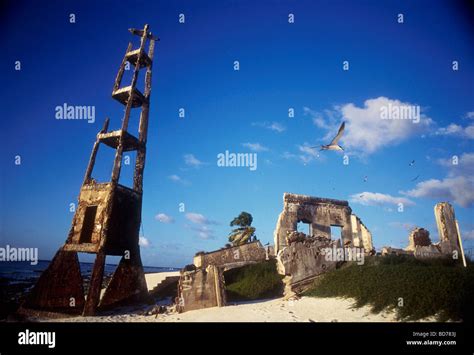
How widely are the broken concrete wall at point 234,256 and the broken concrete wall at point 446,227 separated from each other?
34.2ft

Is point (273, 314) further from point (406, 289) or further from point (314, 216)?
point (314, 216)

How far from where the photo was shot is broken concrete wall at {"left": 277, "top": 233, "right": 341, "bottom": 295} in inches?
398

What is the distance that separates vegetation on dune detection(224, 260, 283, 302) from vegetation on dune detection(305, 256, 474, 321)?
159 centimetres

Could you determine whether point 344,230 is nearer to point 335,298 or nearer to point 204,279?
point 335,298

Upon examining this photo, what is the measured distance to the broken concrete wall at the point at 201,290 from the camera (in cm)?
871

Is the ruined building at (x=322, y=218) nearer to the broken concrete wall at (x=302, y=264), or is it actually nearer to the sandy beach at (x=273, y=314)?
the broken concrete wall at (x=302, y=264)

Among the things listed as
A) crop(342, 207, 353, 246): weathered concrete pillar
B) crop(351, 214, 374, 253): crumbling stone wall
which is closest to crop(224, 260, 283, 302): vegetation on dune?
crop(342, 207, 353, 246): weathered concrete pillar

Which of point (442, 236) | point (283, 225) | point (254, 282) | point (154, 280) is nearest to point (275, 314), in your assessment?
point (254, 282)

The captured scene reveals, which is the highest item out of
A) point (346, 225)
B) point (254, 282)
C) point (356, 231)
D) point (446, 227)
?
point (346, 225)

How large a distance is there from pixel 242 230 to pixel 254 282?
702cm

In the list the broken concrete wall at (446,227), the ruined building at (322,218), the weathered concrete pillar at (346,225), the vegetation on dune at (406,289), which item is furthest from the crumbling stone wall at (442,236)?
the vegetation on dune at (406,289)

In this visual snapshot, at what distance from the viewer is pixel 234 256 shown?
1298 cm
